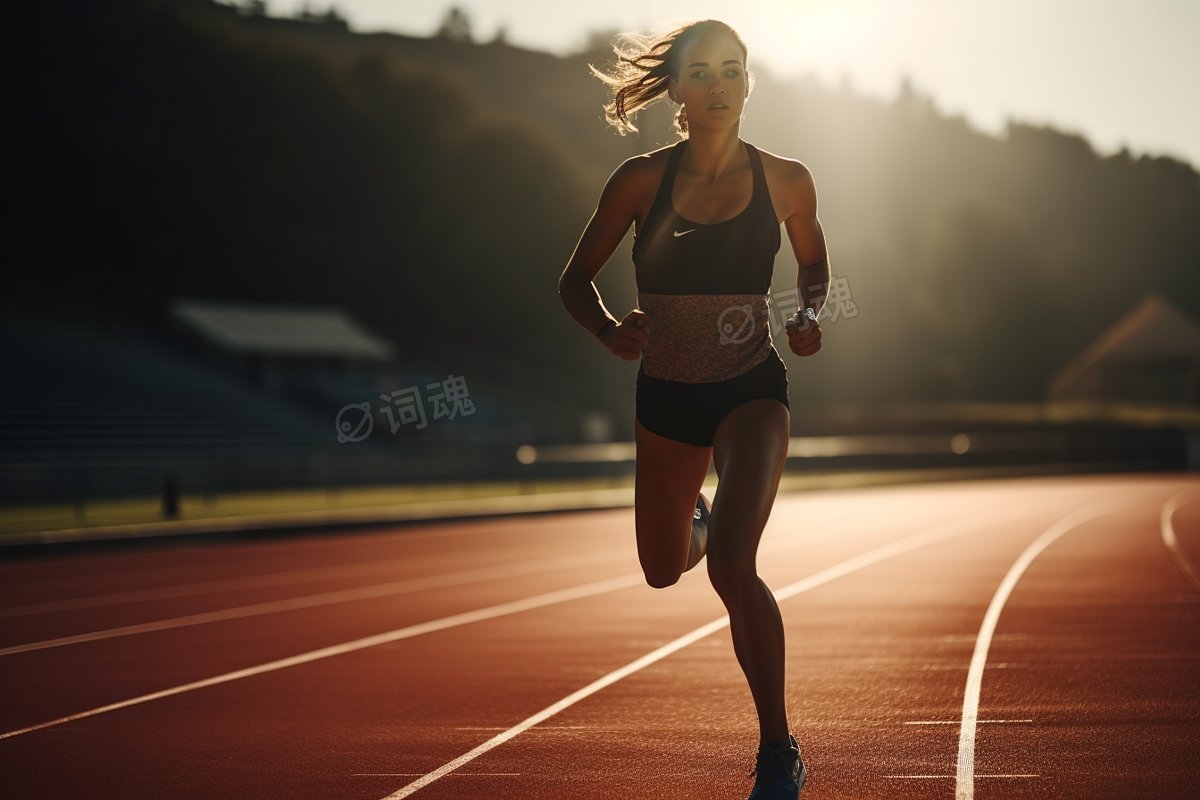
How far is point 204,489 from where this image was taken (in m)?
29.5

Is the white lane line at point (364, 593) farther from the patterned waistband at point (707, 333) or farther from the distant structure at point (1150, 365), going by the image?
the distant structure at point (1150, 365)

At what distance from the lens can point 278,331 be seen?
52.8m

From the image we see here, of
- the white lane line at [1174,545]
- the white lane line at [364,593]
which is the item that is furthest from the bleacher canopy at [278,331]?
the white lane line at [364,593]

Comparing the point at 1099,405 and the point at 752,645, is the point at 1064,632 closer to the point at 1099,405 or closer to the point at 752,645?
the point at 752,645

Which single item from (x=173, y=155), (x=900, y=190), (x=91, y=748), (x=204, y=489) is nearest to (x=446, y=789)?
(x=91, y=748)

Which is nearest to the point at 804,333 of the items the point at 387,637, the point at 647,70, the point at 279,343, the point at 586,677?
the point at 647,70

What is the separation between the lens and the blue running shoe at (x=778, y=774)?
5.20 meters

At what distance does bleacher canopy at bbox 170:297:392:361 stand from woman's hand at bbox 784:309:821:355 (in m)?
46.0

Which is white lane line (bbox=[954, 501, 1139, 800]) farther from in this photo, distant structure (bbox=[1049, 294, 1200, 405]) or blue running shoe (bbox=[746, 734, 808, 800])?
distant structure (bbox=[1049, 294, 1200, 405])

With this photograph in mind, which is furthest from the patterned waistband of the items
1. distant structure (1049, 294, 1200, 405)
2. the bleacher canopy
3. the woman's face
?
distant structure (1049, 294, 1200, 405)

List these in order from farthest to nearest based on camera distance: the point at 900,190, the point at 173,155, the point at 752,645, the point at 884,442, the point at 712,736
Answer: the point at 900,190
the point at 173,155
the point at 884,442
the point at 712,736
the point at 752,645

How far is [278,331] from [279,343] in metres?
1.47

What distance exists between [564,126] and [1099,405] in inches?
3227

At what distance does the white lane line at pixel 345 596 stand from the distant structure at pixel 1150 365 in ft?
255
